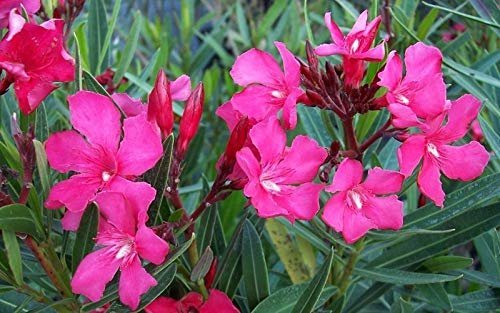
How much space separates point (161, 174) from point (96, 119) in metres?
0.10

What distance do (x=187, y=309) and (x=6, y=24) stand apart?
425 millimetres

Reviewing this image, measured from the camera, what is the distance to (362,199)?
89cm

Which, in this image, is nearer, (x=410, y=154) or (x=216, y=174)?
(x=410, y=154)

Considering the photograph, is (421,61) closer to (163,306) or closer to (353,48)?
(353,48)

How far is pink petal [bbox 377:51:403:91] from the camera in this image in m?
0.85

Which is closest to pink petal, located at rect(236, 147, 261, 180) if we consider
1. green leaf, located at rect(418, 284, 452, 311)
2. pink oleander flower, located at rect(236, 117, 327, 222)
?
pink oleander flower, located at rect(236, 117, 327, 222)

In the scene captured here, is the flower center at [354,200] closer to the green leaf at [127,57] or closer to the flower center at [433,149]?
the flower center at [433,149]

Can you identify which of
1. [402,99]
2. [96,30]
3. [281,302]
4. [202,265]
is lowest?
[281,302]

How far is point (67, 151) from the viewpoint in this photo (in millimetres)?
831

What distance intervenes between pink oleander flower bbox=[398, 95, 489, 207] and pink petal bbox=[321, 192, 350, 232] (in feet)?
0.27

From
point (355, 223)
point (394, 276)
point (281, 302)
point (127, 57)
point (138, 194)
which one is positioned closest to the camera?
point (138, 194)

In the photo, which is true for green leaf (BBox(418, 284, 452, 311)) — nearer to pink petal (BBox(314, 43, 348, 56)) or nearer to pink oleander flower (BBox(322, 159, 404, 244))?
pink oleander flower (BBox(322, 159, 404, 244))

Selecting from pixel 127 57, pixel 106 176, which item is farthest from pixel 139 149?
pixel 127 57

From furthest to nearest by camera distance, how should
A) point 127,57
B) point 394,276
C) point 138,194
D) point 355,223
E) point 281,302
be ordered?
point 127,57 → point 394,276 → point 281,302 → point 355,223 → point 138,194
